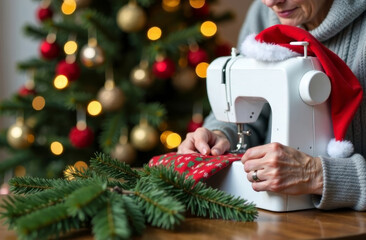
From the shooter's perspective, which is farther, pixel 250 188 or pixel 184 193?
pixel 250 188

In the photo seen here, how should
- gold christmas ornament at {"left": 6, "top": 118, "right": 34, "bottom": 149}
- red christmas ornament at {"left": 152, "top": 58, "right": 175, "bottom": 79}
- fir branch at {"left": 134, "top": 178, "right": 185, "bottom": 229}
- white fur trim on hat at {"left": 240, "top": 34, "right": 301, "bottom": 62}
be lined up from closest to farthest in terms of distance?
fir branch at {"left": 134, "top": 178, "right": 185, "bottom": 229} < white fur trim on hat at {"left": 240, "top": 34, "right": 301, "bottom": 62} < red christmas ornament at {"left": 152, "top": 58, "right": 175, "bottom": 79} < gold christmas ornament at {"left": 6, "top": 118, "right": 34, "bottom": 149}

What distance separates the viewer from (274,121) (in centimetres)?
121

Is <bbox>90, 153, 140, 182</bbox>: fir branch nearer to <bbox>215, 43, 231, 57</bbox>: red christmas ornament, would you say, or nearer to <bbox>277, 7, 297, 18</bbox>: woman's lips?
<bbox>277, 7, 297, 18</bbox>: woman's lips

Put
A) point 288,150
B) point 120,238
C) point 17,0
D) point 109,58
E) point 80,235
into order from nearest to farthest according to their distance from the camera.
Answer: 1. point 120,238
2. point 80,235
3. point 288,150
4. point 109,58
5. point 17,0

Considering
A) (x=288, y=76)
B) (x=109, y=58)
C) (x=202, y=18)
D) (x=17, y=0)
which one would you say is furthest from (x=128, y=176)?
(x=17, y=0)

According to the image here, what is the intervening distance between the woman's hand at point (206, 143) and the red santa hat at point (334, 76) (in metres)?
0.24

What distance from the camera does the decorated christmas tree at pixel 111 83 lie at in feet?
7.98

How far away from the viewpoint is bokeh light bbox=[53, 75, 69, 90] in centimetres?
251

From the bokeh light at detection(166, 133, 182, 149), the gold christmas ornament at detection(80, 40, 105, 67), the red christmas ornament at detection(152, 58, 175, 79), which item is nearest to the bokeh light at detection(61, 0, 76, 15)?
the gold christmas ornament at detection(80, 40, 105, 67)

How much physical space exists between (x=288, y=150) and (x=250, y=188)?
121mm

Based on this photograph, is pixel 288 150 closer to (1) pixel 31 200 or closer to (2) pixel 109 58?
(1) pixel 31 200

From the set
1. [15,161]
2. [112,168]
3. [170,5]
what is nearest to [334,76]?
[112,168]

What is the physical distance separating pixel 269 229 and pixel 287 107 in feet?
0.96

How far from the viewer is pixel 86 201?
2.86ft
